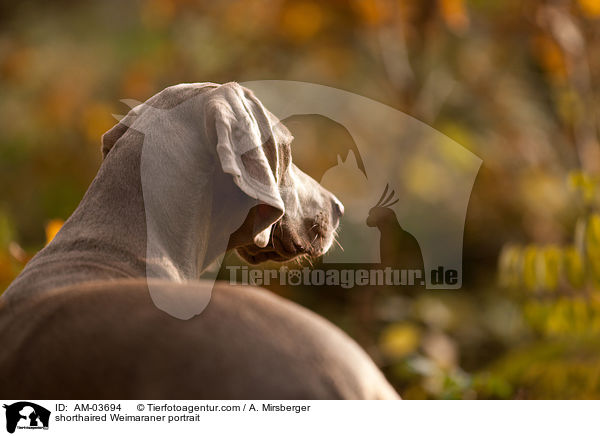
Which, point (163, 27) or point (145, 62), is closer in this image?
point (145, 62)

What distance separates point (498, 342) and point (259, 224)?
154 inches

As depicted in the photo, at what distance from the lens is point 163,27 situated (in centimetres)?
Answer: 641

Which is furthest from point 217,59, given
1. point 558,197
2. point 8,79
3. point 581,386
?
point 581,386

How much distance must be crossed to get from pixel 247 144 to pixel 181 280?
0.45 metres

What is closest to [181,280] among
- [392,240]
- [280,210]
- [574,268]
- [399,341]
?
[280,210]

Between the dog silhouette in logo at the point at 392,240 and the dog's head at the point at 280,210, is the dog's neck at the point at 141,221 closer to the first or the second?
the dog's head at the point at 280,210

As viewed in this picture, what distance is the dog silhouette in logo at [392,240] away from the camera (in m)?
4.11

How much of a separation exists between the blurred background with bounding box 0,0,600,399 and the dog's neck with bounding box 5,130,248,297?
107 inches

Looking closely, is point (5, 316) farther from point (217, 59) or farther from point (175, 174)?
point (217, 59)

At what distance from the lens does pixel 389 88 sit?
6090 mm

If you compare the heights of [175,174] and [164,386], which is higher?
[175,174]

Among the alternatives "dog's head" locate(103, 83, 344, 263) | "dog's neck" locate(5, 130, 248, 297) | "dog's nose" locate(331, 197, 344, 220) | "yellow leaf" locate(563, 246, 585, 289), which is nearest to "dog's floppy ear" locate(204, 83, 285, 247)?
"dog's head" locate(103, 83, 344, 263)
